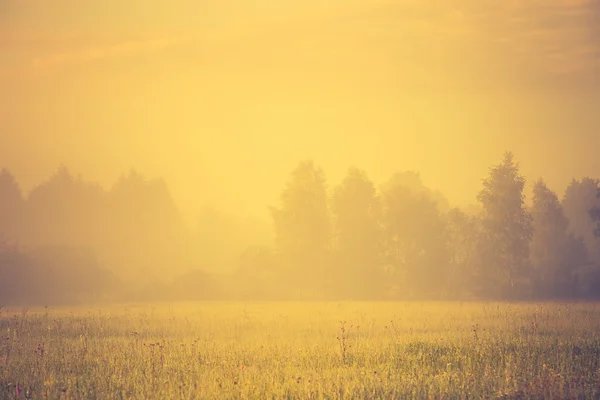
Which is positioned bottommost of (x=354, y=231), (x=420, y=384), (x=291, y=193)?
(x=420, y=384)

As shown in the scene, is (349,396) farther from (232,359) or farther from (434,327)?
(434,327)

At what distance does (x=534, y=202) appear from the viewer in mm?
65938

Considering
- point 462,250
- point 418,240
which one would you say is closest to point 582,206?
point 462,250

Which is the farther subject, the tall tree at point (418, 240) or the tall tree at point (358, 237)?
the tall tree at point (358, 237)

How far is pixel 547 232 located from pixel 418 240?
1384 centimetres

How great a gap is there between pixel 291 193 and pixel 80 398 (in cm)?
5050

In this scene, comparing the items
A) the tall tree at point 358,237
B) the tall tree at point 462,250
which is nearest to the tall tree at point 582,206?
the tall tree at point 462,250

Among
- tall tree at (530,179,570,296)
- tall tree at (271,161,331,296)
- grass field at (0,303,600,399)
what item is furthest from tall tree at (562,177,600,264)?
grass field at (0,303,600,399)

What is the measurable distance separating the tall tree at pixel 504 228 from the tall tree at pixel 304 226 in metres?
16.2

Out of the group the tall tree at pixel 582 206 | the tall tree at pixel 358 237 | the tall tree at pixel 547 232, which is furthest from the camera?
the tall tree at pixel 582 206


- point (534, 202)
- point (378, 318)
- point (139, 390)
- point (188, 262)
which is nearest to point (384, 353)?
point (139, 390)

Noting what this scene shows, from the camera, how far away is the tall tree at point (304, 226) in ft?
212

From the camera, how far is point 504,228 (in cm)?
5875

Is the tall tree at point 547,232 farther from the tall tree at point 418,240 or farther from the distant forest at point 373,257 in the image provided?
the tall tree at point 418,240
